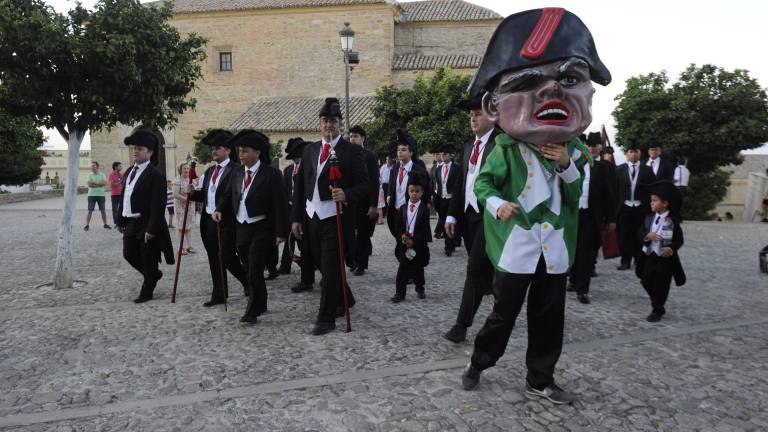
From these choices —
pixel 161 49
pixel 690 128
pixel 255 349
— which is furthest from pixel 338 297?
pixel 690 128

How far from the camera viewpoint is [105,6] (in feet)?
22.4

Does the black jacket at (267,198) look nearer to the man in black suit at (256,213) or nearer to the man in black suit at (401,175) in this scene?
the man in black suit at (256,213)

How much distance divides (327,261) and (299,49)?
98.1 ft

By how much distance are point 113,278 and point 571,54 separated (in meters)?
7.25

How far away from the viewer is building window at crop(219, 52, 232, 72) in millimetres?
34562

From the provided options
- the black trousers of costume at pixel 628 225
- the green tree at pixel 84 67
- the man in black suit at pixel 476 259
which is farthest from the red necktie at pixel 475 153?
the black trousers of costume at pixel 628 225

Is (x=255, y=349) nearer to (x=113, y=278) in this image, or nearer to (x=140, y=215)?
(x=140, y=215)

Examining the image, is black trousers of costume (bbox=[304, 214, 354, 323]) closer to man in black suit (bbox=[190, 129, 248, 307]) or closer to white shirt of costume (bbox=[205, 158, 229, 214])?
man in black suit (bbox=[190, 129, 248, 307])

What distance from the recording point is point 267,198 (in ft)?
19.2

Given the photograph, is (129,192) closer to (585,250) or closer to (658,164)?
(585,250)

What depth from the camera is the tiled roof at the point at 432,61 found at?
2984 cm

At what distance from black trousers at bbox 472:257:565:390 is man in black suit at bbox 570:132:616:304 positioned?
301cm

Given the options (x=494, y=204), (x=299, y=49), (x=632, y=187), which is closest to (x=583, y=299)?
(x=632, y=187)

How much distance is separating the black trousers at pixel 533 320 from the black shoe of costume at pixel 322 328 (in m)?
1.84
